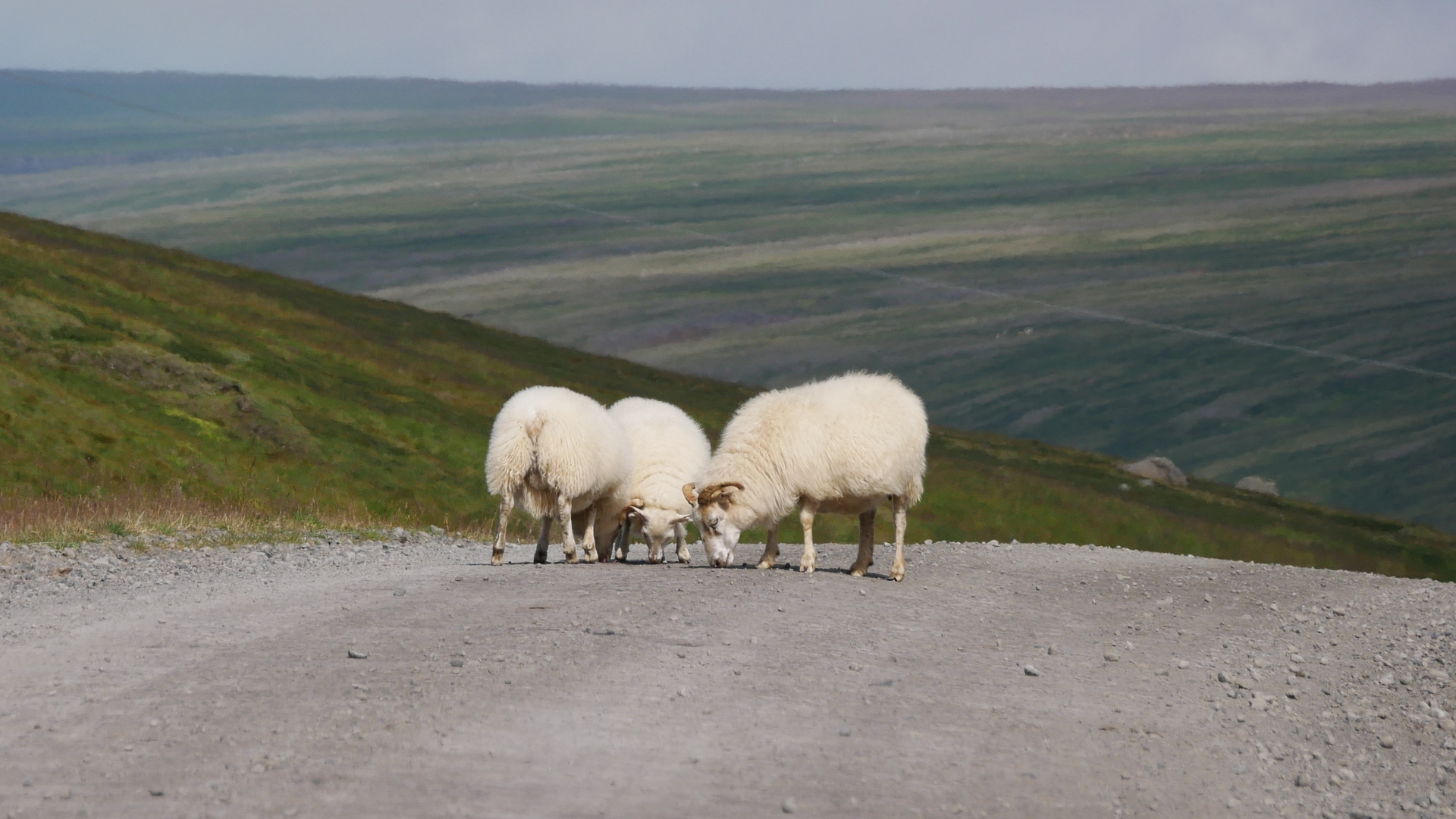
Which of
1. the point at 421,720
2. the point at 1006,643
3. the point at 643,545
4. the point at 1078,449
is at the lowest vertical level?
the point at 1078,449

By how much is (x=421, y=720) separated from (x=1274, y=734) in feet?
22.0

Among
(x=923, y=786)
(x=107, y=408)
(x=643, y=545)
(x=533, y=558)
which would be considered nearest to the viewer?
(x=923, y=786)

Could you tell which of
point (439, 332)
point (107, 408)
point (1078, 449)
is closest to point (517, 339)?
point (439, 332)

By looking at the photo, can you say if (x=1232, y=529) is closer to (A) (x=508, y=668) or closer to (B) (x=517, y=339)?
(B) (x=517, y=339)

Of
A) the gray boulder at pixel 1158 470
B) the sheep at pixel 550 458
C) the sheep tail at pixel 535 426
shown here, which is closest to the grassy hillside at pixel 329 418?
the gray boulder at pixel 1158 470

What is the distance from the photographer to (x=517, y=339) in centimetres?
9519

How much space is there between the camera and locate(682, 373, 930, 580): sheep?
20422 mm

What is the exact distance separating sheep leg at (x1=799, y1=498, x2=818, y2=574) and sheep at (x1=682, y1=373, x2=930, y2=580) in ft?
0.05

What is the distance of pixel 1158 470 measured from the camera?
307 feet

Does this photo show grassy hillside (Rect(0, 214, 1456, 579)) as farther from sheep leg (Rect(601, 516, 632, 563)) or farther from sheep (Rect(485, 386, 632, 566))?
sheep (Rect(485, 386, 632, 566))

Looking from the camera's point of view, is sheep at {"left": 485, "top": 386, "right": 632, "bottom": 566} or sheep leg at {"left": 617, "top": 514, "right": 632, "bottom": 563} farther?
sheep leg at {"left": 617, "top": 514, "right": 632, "bottom": 563}

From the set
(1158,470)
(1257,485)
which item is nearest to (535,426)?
(1158,470)

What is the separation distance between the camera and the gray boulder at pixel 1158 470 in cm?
9181

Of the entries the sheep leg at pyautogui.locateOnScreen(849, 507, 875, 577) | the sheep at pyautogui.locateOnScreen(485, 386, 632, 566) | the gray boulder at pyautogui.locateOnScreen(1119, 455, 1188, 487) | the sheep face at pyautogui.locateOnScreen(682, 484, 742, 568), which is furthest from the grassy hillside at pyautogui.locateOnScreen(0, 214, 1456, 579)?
the sheep leg at pyautogui.locateOnScreen(849, 507, 875, 577)
